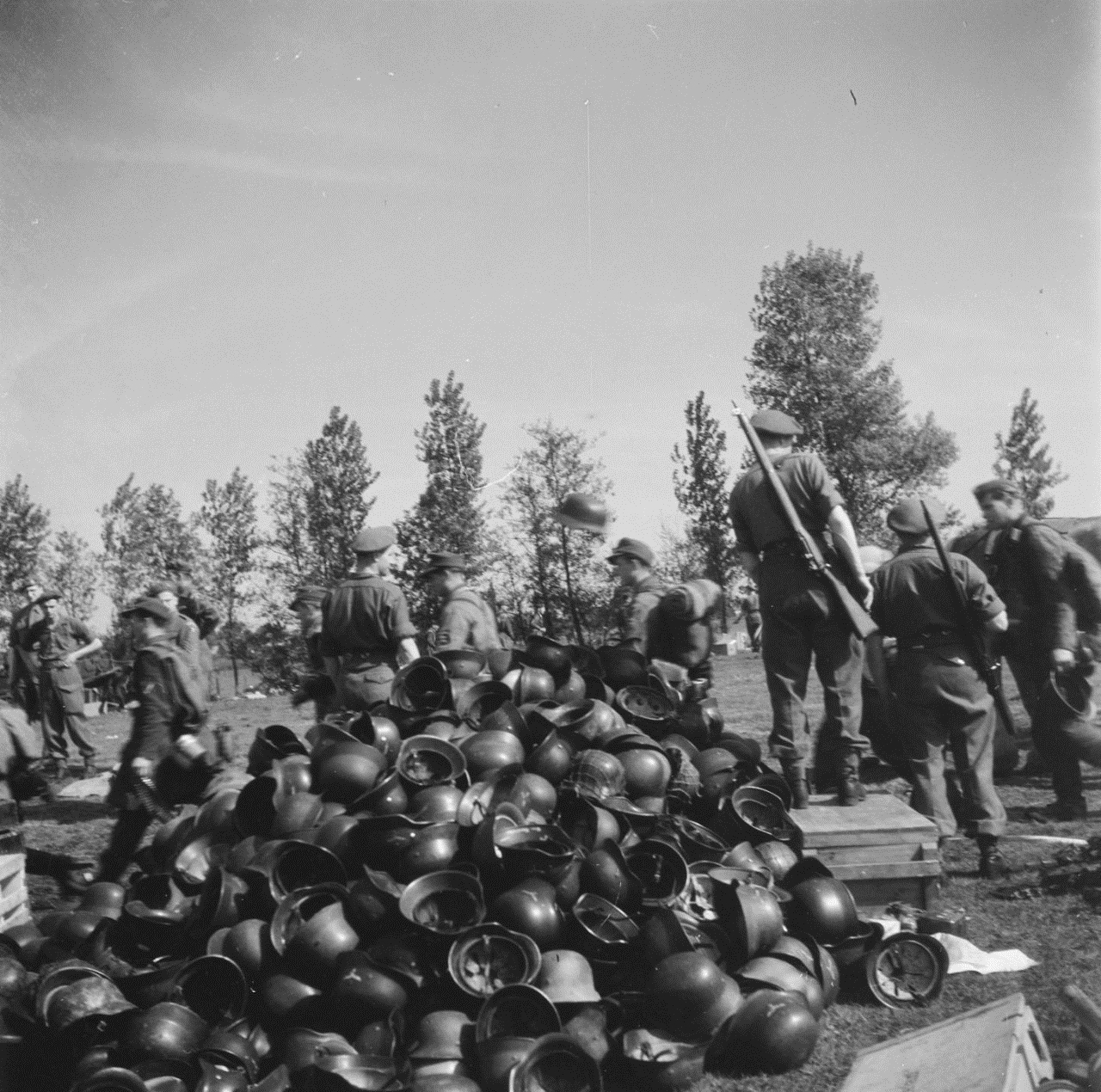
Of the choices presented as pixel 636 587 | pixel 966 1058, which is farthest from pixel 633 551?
pixel 966 1058

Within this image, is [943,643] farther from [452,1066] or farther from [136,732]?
[136,732]

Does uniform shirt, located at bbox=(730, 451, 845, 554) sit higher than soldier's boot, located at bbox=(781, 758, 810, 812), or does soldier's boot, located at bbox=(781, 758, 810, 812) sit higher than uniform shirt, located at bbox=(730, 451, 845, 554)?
uniform shirt, located at bbox=(730, 451, 845, 554)

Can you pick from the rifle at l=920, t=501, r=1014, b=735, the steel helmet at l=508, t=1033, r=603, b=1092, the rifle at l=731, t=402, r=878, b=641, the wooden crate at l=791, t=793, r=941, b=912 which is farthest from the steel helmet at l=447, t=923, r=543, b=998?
the rifle at l=920, t=501, r=1014, b=735

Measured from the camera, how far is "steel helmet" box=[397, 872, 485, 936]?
4742 millimetres

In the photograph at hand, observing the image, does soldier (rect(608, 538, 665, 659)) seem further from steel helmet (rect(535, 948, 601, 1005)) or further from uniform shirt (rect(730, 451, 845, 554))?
steel helmet (rect(535, 948, 601, 1005))

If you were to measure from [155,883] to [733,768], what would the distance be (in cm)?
333

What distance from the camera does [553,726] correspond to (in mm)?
6082

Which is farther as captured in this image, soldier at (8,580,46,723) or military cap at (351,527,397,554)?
soldier at (8,580,46,723)

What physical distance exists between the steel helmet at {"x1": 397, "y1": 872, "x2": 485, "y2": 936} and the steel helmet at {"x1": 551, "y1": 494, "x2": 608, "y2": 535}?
383cm

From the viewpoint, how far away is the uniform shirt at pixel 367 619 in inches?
340

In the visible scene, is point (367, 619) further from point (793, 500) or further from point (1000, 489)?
point (1000, 489)

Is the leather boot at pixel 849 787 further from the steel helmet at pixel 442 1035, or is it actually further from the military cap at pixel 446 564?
the military cap at pixel 446 564

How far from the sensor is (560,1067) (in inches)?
162

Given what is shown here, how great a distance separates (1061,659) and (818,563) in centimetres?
255
